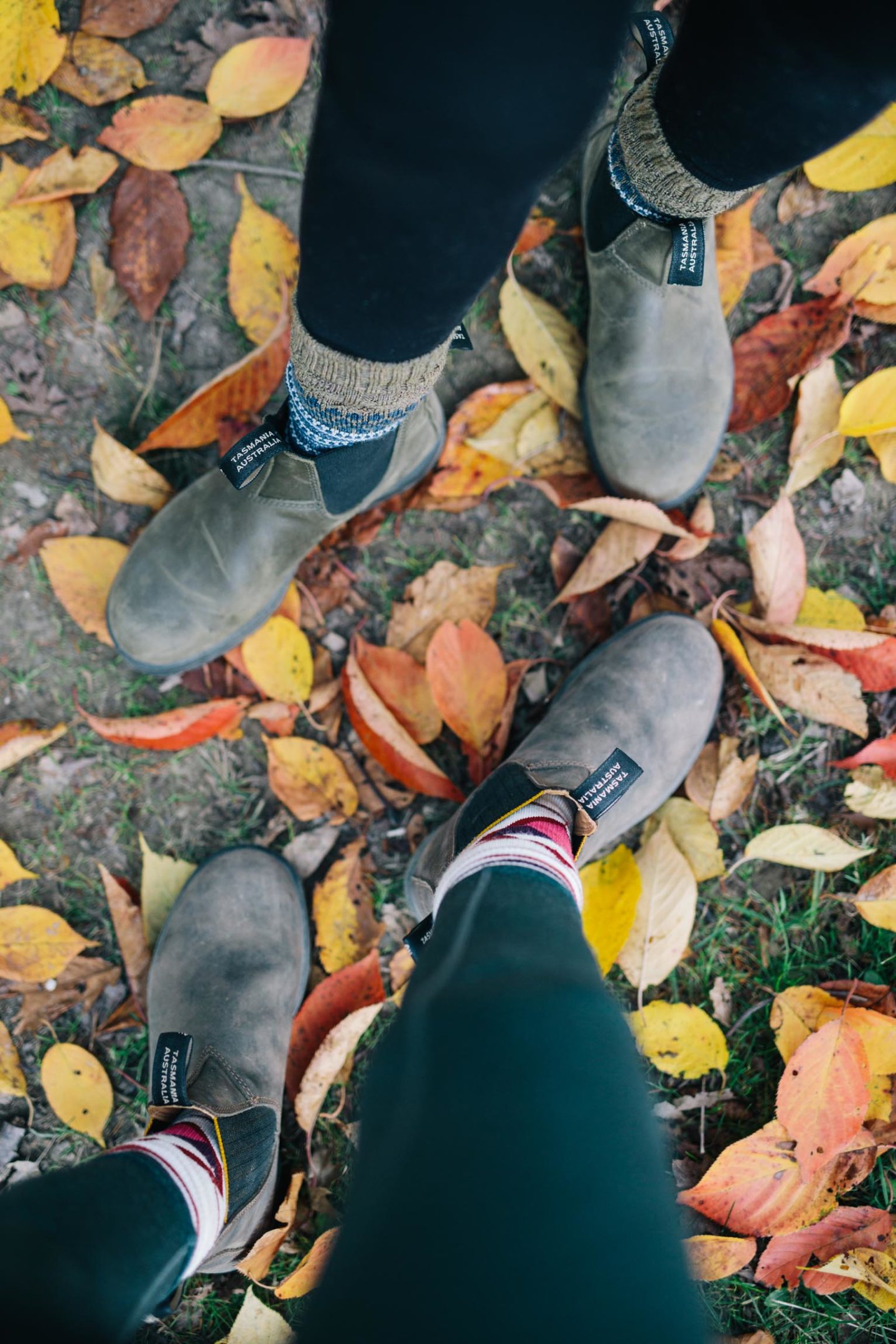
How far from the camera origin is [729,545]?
1191mm

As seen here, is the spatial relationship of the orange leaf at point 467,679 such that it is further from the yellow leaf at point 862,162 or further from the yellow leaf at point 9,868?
the yellow leaf at point 862,162

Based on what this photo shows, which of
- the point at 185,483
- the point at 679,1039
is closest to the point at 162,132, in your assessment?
the point at 185,483

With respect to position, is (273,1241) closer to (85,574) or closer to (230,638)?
(230,638)

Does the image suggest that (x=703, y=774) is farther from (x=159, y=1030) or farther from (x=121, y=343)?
(x=121, y=343)

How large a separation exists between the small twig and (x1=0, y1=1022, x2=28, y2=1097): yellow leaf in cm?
128

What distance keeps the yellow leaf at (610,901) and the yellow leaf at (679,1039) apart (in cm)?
11

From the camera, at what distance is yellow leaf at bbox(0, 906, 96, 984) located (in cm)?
113

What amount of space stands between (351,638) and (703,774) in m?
0.55

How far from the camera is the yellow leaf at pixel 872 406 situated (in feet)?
3.64

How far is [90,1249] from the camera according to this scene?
68 cm

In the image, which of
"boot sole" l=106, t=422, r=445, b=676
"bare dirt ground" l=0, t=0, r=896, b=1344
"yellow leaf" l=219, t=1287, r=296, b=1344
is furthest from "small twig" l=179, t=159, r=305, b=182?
"yellow leaf" l=219, t=1287, r=296, b=1344

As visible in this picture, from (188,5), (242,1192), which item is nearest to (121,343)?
(188,5)

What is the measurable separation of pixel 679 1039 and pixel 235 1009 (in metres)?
0.61

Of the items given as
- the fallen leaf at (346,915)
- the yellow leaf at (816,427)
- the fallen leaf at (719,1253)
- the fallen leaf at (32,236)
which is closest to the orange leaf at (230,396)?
the fallen leaf at (32,236)
